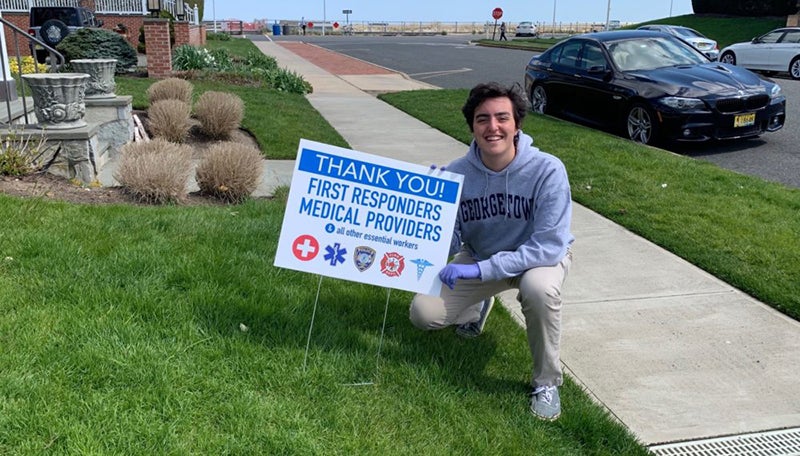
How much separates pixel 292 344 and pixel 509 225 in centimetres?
→ 119

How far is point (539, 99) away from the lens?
11992mm

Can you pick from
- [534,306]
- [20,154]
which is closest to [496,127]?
[534,306]

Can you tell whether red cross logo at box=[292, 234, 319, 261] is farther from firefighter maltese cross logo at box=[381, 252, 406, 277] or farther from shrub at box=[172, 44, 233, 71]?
shrub at box=[172, 44, 233, 71]

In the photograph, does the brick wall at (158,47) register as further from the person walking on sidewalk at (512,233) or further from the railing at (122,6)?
the railing at (122,6)

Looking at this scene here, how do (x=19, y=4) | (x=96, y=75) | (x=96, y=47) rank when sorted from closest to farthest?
(x=96, y=75)
(x=96, y=47)
(x=19, y=4)

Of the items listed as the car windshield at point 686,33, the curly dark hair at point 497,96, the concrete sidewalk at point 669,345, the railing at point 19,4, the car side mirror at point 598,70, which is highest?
the railing at point 19,4

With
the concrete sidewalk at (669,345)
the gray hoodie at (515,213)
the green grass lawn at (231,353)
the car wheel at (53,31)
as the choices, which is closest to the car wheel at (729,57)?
the concrete sidewalk at (669,345)

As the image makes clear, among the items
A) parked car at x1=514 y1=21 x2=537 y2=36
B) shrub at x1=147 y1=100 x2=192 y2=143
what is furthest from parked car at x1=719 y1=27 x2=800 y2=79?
parked car at x1=514 y1=21 x2=537 y2=36

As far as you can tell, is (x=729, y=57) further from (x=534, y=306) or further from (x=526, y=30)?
(x=526, y=30)

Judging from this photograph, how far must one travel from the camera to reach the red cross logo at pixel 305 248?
10.1 ft

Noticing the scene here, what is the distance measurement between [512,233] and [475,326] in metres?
0.68

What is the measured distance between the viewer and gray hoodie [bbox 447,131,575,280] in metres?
3.11

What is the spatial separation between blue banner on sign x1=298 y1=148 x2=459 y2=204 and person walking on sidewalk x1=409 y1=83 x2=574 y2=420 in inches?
8.8

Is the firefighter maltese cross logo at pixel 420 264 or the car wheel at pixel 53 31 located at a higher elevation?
the car wheel at pixel 53 31
